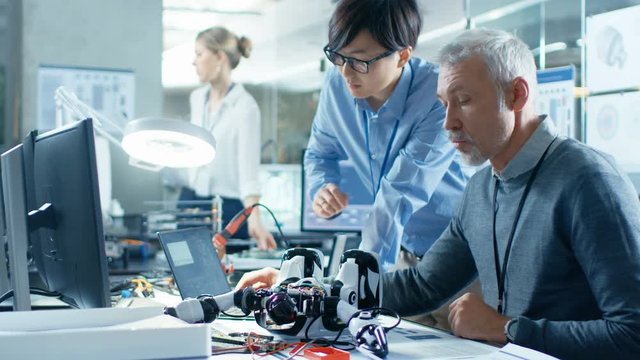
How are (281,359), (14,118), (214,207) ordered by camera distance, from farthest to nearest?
(14,118) < (214,207) < (281,359)

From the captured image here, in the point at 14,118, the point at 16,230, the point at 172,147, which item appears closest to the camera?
the point at 16,230

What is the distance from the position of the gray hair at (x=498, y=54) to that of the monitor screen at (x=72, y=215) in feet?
2.51

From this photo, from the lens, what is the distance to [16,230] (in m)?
1.39

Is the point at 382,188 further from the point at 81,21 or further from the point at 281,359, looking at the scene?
the point at 81,21

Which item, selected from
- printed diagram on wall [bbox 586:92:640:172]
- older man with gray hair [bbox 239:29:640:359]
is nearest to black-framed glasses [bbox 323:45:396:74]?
older man with gray hair [bbox 239:29:640:359]

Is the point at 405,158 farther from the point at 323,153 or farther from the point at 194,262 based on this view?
the point at 194,262

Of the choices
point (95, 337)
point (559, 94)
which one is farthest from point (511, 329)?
point (559, 94)

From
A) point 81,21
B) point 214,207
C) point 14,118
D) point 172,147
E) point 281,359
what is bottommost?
point 281,359

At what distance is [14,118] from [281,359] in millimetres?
3576

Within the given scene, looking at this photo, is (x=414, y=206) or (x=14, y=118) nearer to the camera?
(x=414, y=206)

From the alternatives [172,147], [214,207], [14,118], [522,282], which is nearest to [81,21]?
[14,118]

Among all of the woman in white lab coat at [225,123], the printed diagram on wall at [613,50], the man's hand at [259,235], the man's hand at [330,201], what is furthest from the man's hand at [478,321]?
the woman in white lab coat at [225,123]

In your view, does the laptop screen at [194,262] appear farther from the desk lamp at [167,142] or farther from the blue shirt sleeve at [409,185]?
the blue shirt sleeve at [409,185]

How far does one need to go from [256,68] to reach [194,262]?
11.2 feet
